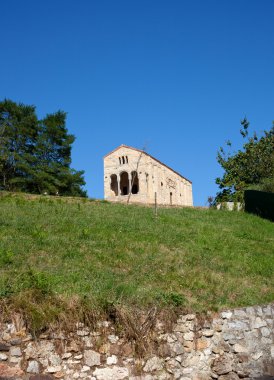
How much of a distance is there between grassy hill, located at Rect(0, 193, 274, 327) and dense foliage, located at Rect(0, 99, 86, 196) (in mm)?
23562

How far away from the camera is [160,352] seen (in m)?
7.59

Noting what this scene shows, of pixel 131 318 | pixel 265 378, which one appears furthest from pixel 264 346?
pixel 131 318

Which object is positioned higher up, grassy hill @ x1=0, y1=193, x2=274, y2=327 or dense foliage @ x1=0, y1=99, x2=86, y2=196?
dense foliage @ x1=0, y1=99, x2=86, y2=196

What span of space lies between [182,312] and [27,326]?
2.92 m

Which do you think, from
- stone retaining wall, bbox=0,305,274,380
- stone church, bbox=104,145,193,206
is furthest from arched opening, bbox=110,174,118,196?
stone retaining wall, bbox=0,305,274,380

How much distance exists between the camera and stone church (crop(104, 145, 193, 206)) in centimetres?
5141

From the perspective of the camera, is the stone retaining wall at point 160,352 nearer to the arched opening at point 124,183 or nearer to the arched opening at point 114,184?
the arched opening at point 114,184

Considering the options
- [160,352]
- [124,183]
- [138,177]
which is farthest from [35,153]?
[160,352]

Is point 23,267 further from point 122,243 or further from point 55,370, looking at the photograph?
point 122,243

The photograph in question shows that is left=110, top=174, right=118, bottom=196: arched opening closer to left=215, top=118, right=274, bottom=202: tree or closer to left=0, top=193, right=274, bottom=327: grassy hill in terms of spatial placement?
left=215, top=118, right=274, bottom=202: tree

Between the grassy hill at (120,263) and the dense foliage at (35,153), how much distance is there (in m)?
23.6

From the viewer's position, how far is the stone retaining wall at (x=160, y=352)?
22.2ft

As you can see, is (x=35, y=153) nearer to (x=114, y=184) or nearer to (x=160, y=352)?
(x=114, y=184)

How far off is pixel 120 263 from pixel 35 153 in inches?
1316
